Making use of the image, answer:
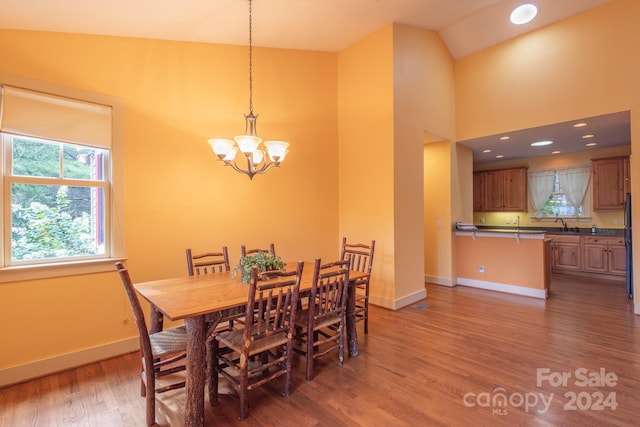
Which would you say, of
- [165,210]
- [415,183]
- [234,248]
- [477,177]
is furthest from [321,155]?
[477,177]

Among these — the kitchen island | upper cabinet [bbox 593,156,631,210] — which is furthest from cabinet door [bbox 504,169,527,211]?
the kitchen island

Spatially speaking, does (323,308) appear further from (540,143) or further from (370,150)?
(540,143)

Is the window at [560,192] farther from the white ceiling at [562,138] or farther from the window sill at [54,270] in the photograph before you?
the window sill at [54,270]

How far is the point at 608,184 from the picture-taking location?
584 centimetres

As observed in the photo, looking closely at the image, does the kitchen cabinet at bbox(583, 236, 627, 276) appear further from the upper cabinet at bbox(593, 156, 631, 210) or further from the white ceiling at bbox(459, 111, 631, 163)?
the white ceiling at bbox(459, 111, 631, 163)

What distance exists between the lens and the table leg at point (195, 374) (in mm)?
1841

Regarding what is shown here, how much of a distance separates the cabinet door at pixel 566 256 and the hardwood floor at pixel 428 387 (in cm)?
293

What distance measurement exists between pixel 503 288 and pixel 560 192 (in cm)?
323

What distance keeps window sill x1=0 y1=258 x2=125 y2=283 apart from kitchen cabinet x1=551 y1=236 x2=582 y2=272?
764 cm

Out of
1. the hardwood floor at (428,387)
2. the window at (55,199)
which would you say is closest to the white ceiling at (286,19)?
the window at (55,199)

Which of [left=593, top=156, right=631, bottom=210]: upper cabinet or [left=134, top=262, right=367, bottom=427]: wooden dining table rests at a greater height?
[left=593, top=156, right=631, bottom=210]: upper cabinet

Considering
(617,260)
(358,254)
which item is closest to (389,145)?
(358,254)

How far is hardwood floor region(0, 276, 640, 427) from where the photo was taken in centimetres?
197

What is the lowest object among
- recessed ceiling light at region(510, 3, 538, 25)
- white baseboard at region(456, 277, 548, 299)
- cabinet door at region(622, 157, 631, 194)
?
white baseboard at region(456, 277, 548, 299)
